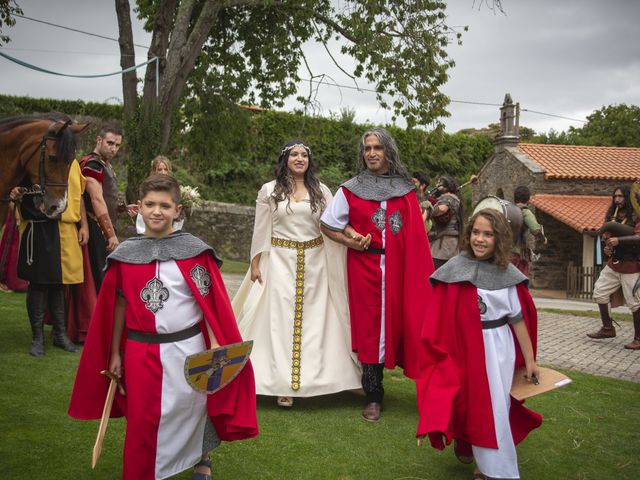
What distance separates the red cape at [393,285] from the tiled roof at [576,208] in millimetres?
19126

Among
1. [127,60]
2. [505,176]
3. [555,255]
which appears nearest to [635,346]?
[127,60]

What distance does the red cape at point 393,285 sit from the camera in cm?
489

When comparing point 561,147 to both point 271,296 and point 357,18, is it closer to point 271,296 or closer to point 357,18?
point 357,18

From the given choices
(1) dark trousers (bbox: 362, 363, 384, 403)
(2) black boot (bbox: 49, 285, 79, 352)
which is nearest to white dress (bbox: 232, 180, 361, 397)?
(1) dark trousers (bbox: 362, 363, 384, 403)

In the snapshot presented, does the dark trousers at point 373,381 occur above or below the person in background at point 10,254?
below

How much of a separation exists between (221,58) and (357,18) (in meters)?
4.33

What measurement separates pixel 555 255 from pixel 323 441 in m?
22.2

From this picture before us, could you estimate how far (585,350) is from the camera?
8.53m

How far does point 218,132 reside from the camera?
17781 millimetres

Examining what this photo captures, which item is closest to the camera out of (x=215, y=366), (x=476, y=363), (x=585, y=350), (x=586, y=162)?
(x=215, y=366)

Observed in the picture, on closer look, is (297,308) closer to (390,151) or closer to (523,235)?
(390,151)

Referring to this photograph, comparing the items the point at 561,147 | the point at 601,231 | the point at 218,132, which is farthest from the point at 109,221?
the point at 561,147

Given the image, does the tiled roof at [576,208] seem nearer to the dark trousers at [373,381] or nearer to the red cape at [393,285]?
the red cape at [393,285]

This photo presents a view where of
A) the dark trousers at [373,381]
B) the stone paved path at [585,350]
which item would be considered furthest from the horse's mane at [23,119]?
the stone paved path at [585,350]
